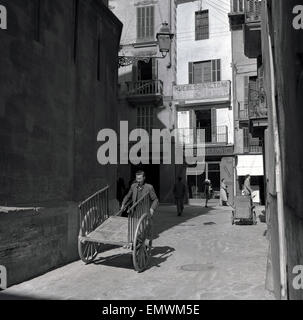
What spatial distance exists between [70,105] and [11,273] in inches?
146

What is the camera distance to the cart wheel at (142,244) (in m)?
7.02

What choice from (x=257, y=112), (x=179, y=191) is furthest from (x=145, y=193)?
(x=179, y=191)

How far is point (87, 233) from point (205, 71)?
2262cm

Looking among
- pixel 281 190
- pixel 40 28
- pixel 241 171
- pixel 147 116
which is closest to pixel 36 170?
pixel 40 28

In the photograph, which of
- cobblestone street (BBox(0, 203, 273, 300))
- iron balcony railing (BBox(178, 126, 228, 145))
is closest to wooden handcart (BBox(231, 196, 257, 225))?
cobblestone street (BBox(0, 203, 273, 300))

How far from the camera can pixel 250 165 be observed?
1010 inches

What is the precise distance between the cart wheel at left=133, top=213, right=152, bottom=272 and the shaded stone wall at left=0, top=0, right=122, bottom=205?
72.2 inches

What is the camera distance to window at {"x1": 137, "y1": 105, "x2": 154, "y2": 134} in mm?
28781

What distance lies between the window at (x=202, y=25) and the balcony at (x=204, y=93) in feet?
12.2

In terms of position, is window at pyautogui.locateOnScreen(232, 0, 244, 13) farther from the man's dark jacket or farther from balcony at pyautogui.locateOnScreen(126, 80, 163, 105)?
the man's dark jacket

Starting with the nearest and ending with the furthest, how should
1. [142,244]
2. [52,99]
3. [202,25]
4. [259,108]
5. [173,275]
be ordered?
[173,275]
[142,244]
[52,99]
[259,108]
[202,25]

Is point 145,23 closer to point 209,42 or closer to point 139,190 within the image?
point 209,42
